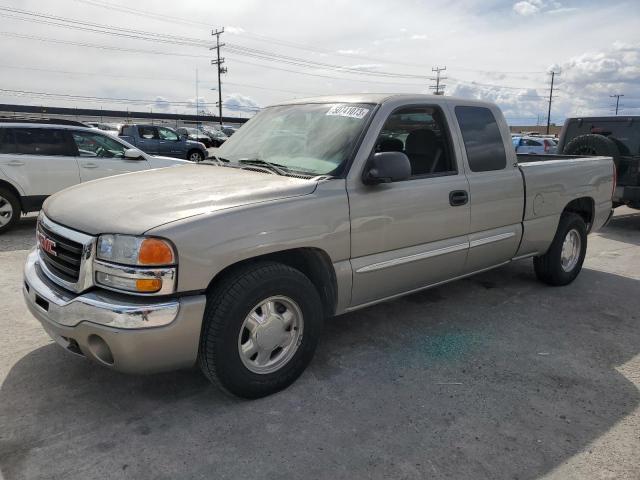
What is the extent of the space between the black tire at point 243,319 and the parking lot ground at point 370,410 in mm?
154

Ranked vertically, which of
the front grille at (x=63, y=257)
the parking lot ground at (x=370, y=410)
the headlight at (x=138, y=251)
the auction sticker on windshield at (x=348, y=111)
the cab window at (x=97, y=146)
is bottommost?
the parking lot ground at (x=370, y=410)

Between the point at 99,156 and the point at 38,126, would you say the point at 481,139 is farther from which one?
the point at 38,126

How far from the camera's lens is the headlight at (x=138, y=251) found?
8.36ft

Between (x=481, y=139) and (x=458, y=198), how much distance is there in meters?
0.69

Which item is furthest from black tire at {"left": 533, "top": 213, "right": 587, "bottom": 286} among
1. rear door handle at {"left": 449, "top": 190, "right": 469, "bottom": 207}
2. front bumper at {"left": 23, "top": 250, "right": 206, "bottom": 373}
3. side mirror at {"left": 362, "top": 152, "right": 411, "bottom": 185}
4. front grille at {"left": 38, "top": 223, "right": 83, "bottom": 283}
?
front grille at {"left": 38, "top": 223, "right": 83, "bottom": 283}

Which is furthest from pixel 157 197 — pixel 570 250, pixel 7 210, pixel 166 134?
pixel 166 134

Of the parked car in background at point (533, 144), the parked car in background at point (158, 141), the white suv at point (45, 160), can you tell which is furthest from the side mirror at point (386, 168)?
the parked car in background at point (533, 144)

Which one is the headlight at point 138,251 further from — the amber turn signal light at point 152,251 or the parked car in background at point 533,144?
the parked car in background at point 533,144

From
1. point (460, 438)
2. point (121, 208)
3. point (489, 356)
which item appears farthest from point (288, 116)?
point (460, 438)

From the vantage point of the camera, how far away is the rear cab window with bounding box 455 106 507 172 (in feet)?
13.7

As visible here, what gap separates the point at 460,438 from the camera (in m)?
2.75

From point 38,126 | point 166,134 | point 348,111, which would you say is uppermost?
point 348,111

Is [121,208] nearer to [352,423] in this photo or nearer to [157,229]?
[157,229]

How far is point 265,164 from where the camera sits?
3650mm
